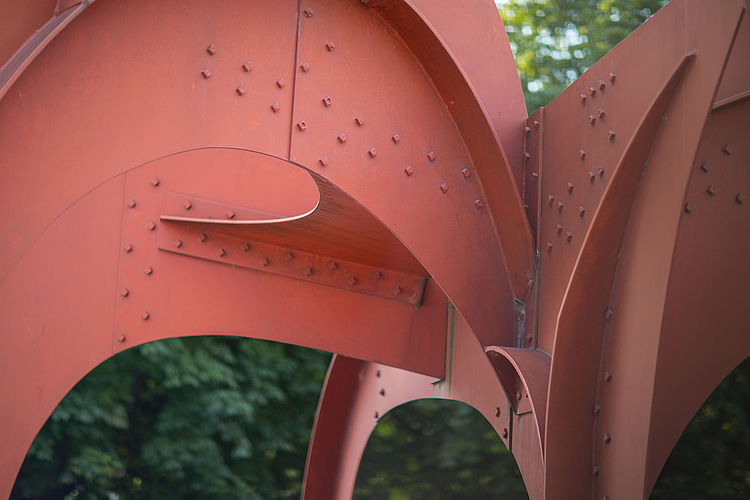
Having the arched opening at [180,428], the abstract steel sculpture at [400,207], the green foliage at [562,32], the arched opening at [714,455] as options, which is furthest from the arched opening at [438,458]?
the abstract steel sculpture at [400,207]

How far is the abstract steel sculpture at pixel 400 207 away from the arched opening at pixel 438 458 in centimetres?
1082

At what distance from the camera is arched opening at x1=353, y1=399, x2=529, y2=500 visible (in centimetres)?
1719

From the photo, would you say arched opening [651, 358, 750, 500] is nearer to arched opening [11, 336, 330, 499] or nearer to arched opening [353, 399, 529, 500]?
arched opening [353, 399, 529, 500]

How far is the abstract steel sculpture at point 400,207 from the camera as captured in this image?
4180 millimetres

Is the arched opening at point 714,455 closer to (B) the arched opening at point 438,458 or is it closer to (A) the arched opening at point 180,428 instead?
(B) the arched opening at point 438,458

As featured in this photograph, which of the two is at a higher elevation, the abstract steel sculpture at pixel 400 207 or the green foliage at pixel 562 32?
the green foliage at pixel 562 32

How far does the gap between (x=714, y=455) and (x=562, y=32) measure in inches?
353

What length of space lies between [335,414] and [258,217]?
8.75 ft

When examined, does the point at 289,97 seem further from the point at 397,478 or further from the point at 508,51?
the point at 397,478

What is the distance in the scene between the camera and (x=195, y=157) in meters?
6.71

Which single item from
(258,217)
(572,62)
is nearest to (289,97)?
(258,217)

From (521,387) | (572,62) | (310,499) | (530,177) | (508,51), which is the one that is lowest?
(310,499)

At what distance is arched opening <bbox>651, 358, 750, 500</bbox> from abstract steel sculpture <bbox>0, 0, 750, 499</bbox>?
10719 mm

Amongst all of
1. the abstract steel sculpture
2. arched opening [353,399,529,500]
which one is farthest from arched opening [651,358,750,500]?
the abstract steel sculpture
